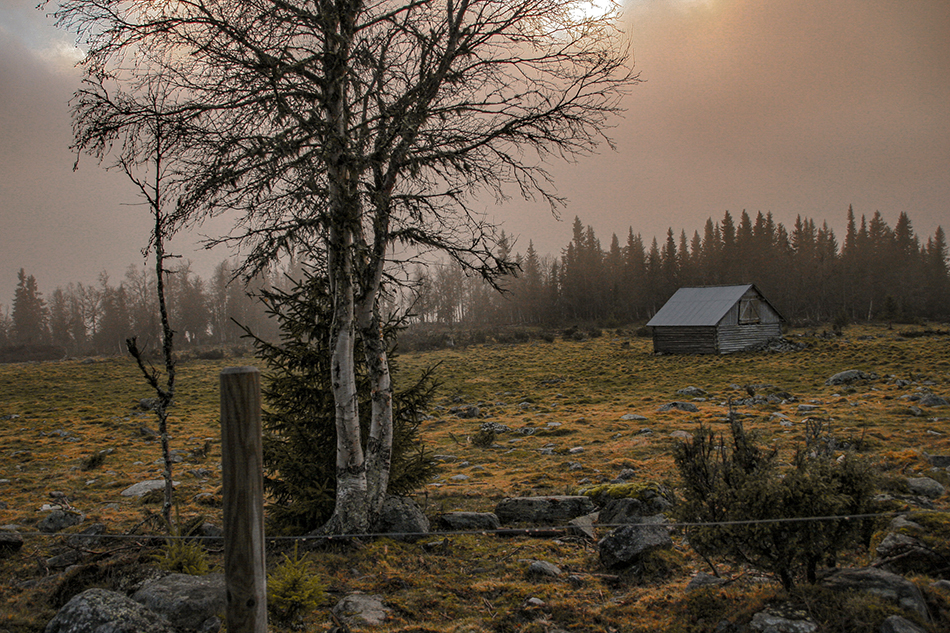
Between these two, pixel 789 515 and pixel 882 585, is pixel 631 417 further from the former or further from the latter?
pixel 882 585

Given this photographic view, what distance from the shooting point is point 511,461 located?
38.4 feet

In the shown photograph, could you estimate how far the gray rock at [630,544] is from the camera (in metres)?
5.52

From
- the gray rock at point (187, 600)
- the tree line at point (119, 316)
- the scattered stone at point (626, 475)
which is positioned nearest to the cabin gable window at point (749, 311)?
the scattered stone at point (626, 475)

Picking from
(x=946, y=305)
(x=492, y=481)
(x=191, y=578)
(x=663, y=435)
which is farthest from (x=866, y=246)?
(x=191, y=578)

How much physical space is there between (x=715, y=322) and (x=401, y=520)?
3152 centimetres

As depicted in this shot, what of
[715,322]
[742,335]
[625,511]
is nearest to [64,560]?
[625,511]

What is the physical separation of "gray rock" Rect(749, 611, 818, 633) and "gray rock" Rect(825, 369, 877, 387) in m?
19.4

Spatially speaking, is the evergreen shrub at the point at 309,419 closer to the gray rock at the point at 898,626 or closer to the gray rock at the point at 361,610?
the gray rock at the point at 361,610

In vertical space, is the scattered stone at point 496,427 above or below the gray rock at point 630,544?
below

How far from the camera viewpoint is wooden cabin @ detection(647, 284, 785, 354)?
3403cm

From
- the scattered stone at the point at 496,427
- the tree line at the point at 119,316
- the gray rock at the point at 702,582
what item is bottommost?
the scattered stone at the point at 496,427

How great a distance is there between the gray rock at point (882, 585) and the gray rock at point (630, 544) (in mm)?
1677

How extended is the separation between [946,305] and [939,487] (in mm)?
86231

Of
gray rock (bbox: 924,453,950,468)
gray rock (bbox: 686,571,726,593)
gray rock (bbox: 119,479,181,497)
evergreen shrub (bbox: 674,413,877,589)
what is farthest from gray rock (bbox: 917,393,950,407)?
gray rock (bbox: 119,479,181,497)
